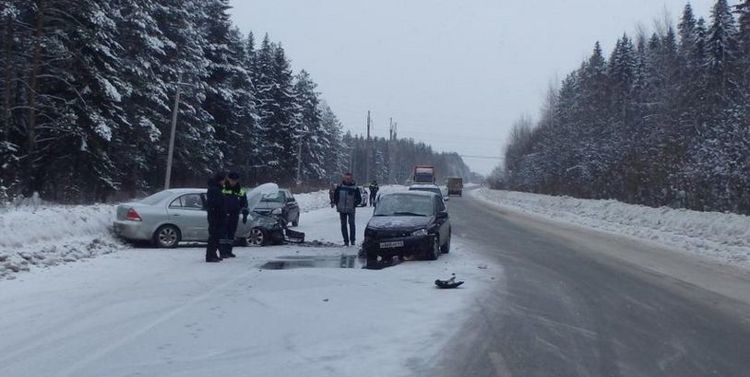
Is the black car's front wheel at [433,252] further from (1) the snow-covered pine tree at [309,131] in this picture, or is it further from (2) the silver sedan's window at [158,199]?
(1) the snow-covered pine tree at [309,131]

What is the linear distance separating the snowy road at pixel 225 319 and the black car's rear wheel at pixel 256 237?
455 cm

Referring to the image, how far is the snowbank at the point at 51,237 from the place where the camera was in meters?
11.6

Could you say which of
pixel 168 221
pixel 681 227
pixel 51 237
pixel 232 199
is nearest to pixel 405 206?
pixel 232 199

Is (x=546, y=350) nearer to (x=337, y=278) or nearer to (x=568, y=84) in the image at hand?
(x=337, y=278)

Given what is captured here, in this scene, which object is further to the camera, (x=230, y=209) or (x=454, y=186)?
(x=454, y=186)

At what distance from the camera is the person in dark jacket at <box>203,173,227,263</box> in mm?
13172

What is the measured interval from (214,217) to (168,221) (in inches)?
118

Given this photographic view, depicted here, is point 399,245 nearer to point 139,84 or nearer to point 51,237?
point 51,237

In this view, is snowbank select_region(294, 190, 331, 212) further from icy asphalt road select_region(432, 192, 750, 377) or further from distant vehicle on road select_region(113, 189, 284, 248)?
icy asphalt road select_region(432, 192, 750, 377)

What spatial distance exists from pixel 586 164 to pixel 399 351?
48945 millimetres

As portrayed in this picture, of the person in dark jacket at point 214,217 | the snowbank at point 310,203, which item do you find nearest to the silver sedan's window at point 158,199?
the person in dark jacket at point 214,217

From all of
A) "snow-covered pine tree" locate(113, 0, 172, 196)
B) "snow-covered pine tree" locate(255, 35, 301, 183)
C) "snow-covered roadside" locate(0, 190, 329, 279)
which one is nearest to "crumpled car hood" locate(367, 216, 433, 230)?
"snow-covered roadside" locate(0, 190, 329, 279)

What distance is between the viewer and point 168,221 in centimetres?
1576

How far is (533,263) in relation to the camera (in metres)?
14.2
